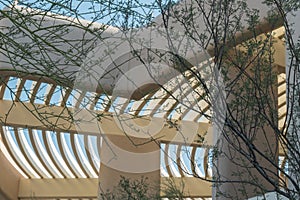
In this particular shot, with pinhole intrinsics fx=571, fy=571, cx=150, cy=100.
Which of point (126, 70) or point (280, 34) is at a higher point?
Answer: point (280, 34)

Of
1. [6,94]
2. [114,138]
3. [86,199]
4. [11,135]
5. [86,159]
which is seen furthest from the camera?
[86,199]

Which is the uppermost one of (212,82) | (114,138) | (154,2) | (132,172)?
(114,138)

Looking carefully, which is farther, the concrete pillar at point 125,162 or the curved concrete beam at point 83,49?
the concrete pillar at point 125,162

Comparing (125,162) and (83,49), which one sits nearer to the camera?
(83,49)

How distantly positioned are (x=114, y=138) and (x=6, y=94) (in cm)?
Result: 237

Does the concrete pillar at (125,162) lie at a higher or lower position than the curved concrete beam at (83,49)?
higher

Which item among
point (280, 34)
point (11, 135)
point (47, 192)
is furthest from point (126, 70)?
point (47, 192)

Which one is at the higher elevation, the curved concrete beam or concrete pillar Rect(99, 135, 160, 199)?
concrete pillar Rect(99, 135, 160, 199)

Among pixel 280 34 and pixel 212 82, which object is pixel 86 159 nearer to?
pixel 280 34

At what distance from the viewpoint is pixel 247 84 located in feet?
12.1

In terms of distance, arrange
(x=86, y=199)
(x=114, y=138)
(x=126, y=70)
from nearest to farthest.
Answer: (x=126, y=70) → (x=114, y=138) → (x=86, y=199)

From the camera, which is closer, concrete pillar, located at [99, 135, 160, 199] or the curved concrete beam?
the curved concrete beam

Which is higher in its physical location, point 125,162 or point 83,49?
point 125,162

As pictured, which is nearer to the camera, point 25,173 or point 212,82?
point 212,82
